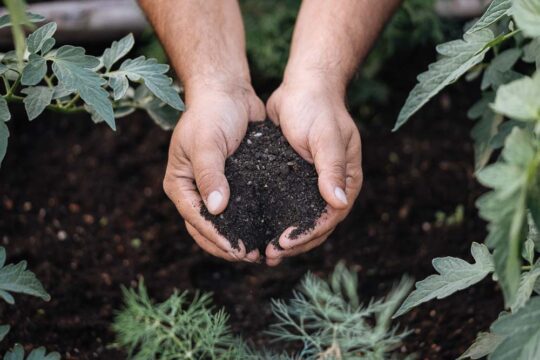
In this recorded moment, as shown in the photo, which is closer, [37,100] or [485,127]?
[37,100]

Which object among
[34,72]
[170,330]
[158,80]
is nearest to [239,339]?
[170,330]

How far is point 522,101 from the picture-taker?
871mm

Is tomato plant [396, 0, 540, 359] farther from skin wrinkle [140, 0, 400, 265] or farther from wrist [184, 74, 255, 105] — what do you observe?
wrist [184, 74, 255, 105]

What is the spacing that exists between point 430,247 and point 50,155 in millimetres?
1286

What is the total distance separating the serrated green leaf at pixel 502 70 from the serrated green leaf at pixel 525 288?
0.64 metres

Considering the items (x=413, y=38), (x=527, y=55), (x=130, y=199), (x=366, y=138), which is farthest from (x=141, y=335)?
(x=413, y=38)

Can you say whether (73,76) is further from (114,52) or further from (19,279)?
(19,279)

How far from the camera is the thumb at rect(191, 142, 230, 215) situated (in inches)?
60.4

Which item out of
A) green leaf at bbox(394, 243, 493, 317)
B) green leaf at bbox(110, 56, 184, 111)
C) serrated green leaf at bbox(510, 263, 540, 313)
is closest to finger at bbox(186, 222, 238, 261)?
green leaf at bbox(110, 56, 184, 111)

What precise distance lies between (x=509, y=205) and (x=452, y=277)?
1.30 feet

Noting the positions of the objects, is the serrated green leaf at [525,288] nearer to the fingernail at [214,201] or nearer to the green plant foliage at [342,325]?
the green plant foliage at [342,325]

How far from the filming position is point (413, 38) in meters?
2.39

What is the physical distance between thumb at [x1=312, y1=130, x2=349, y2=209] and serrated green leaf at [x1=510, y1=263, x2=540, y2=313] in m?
0.48

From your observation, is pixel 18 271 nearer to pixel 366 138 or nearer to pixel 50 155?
pixel 50 155
